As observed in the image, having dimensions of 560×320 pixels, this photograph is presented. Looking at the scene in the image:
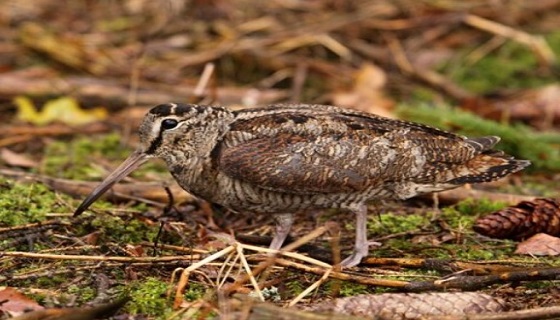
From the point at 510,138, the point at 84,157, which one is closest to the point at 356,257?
the point at 510,138

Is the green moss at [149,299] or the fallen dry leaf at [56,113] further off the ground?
the fallen dry leaf at [56,113]

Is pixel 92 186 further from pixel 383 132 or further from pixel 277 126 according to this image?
pixel 383 132

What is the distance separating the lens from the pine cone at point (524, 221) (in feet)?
17.9

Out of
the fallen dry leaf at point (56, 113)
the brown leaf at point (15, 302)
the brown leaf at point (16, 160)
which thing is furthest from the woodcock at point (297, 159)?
the fallen dry leaf at point (56, 113)

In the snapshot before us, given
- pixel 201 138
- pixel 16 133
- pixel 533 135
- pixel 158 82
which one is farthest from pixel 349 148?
pixel 158 82

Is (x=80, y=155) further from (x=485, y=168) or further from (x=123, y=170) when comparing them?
(x=485, y=168)

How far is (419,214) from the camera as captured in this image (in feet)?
20.1

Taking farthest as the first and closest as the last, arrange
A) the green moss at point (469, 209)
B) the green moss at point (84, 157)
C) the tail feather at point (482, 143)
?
the green moss at point (84, 157), the green moss at point (469, 209), the tail feather at point (482, 143)

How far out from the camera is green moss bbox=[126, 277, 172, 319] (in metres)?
4.38

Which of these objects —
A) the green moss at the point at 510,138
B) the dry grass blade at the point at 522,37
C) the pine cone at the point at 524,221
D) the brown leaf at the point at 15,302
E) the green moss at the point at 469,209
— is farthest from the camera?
the dry grass blade at the point at 522,37

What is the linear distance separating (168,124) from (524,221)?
2067 mm

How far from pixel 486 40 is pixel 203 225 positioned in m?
5.81

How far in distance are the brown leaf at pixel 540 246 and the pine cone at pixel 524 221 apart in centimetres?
7

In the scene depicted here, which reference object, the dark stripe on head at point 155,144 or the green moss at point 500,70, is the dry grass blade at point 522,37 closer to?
the green moss at point 500,70
